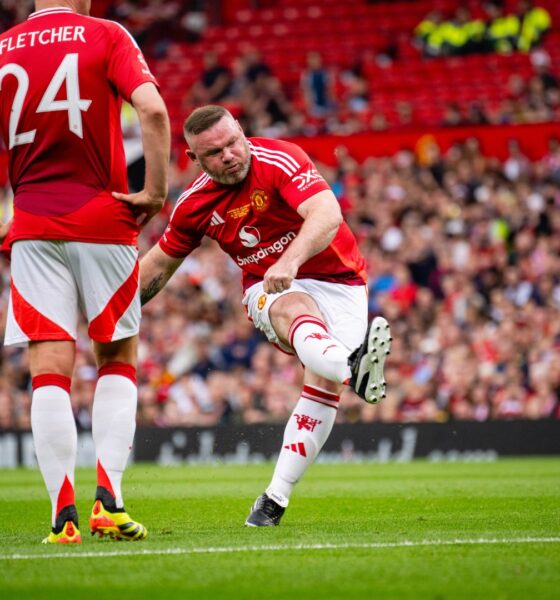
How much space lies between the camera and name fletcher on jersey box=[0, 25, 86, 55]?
5953mm

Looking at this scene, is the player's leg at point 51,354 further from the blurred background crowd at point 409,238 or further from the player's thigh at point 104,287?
the blurred background crowd at point 409,238

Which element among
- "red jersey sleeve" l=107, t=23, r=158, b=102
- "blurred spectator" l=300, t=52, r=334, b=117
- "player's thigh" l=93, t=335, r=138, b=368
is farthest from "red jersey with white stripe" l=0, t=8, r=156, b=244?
"blurred spectator" l=300, t=52, r=334, b=117

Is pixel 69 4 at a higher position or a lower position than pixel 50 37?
higher

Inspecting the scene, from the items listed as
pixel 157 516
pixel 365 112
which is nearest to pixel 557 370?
pixel 365 112

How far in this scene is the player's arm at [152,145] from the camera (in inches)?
231

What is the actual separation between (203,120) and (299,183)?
23.2 inches

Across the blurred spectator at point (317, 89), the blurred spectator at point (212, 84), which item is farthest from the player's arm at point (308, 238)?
the blurred spectator at point (212, 84)

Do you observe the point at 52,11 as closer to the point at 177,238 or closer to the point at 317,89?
the point at 177,238

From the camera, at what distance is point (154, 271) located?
24.2 feet

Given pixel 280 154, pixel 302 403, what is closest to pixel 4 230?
pixel 280 154

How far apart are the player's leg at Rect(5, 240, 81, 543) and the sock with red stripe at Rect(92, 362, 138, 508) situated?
194 mm

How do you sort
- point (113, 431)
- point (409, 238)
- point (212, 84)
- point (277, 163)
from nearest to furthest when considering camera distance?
→ 1. point (113, 431)
2. point (277, 163)
3. point (409, 238)
4. point (212, 84)

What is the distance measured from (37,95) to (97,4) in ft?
75.4

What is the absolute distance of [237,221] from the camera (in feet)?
23.5
